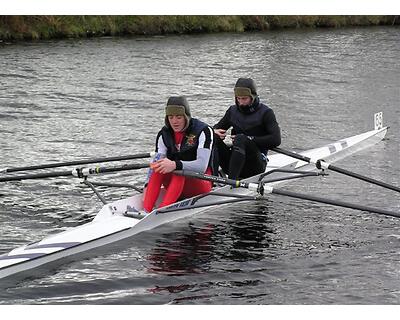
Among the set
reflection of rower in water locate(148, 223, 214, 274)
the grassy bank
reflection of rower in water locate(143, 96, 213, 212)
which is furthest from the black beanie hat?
the grassy bank

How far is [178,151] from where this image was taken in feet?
40.0

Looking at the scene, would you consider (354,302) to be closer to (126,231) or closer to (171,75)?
(126,231)

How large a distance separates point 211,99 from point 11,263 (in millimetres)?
14860

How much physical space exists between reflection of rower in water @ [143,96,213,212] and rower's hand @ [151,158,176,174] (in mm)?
28

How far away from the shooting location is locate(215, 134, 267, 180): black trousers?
13031 millimetres

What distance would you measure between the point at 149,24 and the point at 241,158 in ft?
76.6

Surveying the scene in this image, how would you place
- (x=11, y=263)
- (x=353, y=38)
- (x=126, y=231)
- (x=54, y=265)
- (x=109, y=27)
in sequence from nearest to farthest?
1. (x=11, y=263)
2. (x=54, y=265)
3. (x=126, y=231)
4. (x=109, y=27)
5. (x=353, y=38)

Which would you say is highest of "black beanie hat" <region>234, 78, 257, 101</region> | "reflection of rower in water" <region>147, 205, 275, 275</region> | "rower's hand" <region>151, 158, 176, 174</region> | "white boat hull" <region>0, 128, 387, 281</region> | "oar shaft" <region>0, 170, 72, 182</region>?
"black beanie hat" <region>234, 78, 257, 101</region>

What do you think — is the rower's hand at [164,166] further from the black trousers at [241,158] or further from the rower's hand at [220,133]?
the rower's hand at [220,133]

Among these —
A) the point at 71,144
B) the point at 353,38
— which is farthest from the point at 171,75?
the point at 353,38

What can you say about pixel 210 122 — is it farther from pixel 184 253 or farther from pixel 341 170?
pixel 184 253

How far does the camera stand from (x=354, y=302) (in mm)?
Answer: 9922

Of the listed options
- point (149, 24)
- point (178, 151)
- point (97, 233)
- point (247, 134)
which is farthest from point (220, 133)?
point (149, 24)

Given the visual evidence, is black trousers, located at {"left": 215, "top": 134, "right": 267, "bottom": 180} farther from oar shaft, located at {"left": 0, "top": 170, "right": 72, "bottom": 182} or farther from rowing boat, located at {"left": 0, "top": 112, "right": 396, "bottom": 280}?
oar shaft, located at {"left": 0, "top": 170, "right": 72, "bottom": 182}
